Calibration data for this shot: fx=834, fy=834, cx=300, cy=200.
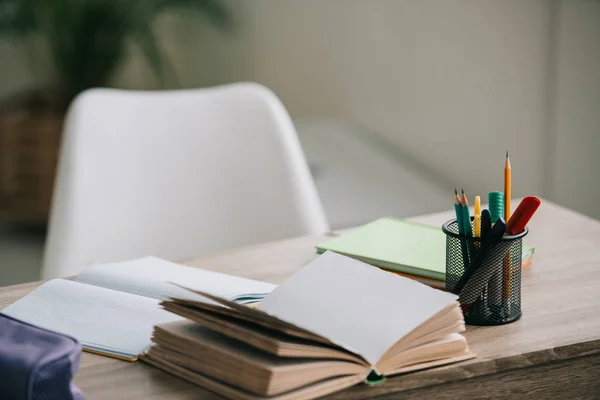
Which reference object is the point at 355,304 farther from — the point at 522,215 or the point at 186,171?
the point at 186,171

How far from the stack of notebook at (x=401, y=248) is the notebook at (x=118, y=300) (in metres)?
0.17

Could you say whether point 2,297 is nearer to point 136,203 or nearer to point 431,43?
point 136,203

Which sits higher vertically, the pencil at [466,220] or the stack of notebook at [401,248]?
the pencil at [466,220]

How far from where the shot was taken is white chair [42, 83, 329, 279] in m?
1.60

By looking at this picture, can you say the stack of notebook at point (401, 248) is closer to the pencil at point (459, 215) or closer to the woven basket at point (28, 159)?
the pencil at point (459, 215)

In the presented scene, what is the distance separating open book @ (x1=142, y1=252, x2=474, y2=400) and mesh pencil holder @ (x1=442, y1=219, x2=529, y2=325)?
8 centimetres

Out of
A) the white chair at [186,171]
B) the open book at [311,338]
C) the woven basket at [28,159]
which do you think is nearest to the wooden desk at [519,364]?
the open book at [311,338]

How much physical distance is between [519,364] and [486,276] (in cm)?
11

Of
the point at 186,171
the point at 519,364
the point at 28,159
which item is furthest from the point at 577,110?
the point at 519,364

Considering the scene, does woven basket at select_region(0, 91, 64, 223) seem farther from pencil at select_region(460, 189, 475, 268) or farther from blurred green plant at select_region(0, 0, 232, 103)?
pencil at select_region(460, 189, 475, 268)

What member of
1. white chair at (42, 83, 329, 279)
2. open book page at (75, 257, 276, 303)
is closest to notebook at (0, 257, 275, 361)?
open book page at (75, 257, 276, 303)

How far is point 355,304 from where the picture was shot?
2.77ft

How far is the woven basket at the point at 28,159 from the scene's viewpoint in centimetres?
300

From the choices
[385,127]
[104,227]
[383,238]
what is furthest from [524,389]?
[385,127]
